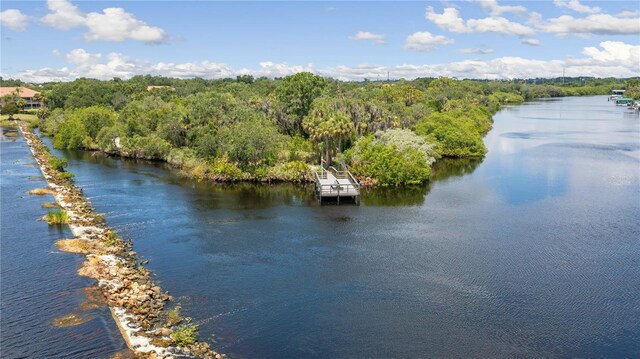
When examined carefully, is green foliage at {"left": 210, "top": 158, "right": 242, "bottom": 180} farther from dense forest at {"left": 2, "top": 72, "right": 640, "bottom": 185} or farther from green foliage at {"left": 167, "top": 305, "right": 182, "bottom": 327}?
green foliage at {"left": 167, "top": 305, "right": 182, "bottom": 327}

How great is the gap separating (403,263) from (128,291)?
60.7 ft

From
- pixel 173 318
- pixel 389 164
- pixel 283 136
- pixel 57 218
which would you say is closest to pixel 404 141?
pixel 389 164

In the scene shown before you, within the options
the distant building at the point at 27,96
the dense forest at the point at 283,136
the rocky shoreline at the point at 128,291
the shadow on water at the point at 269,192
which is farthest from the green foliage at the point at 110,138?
the distant building at the point at 27,96

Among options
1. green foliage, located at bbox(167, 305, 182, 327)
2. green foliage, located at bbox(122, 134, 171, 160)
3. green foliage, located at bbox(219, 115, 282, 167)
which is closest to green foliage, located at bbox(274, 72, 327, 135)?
green foliage, located at bbox(219, 115, 282, 167)

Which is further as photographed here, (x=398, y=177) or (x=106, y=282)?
(x=398, y=177)

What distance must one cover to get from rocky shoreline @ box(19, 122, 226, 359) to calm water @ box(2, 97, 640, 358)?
1264 mm

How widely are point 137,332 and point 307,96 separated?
55.1 metres

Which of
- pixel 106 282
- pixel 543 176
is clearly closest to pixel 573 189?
pixel 543 176

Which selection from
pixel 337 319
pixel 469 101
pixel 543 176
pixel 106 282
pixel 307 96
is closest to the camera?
pixel 337 319

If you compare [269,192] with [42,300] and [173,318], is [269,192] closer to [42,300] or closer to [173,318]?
[42,300]

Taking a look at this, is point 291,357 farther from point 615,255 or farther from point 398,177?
point 398,177

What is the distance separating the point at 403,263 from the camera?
35.5 meters

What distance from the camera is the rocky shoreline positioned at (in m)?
24.9

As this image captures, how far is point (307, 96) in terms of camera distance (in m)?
76.6
